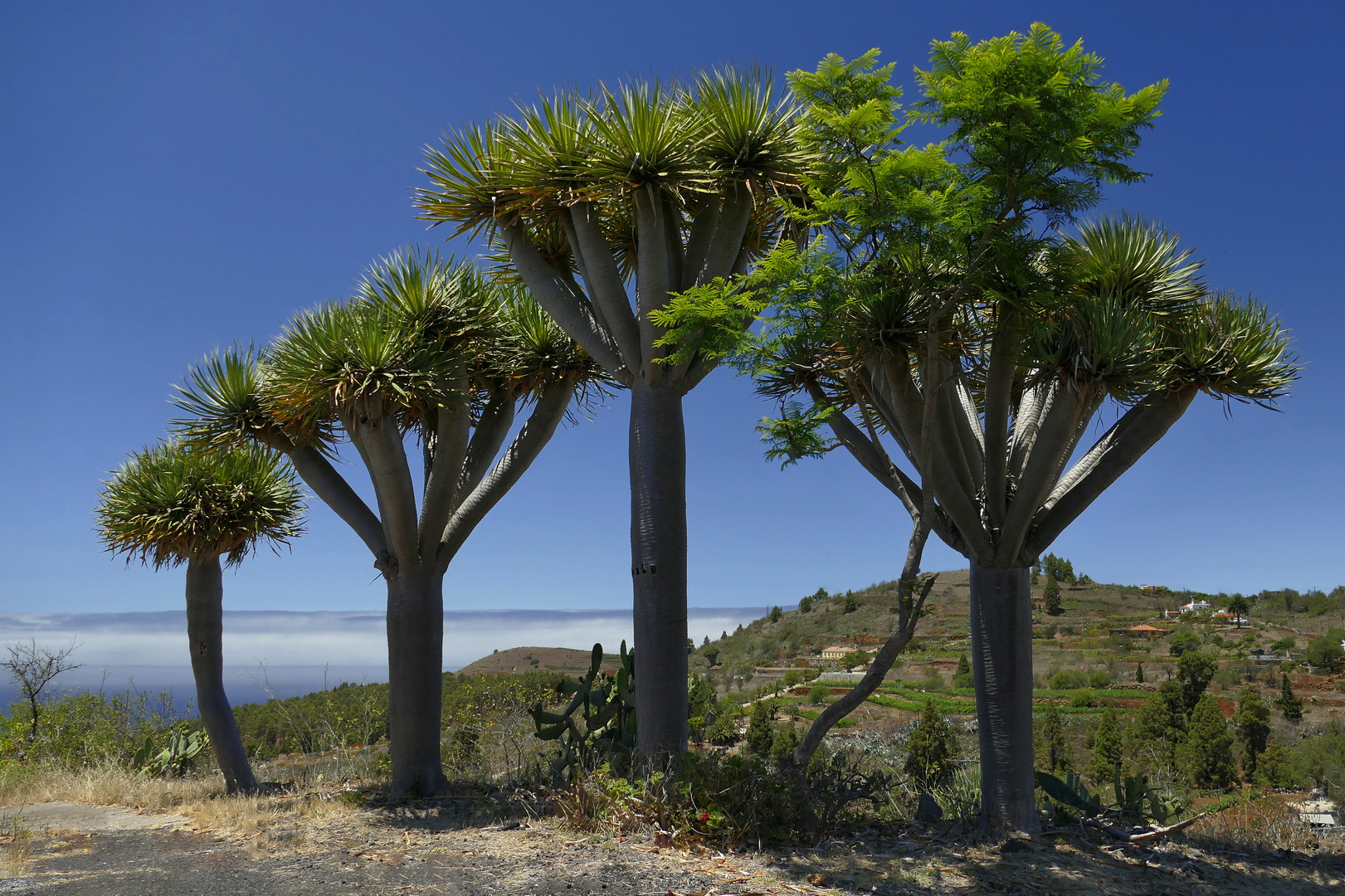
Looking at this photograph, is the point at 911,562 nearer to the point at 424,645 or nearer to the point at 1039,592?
the point at 424,645

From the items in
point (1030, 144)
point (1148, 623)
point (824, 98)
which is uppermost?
point (824, 98)

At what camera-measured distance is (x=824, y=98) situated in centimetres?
708

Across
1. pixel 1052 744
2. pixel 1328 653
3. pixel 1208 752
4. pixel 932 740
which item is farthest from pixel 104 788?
pixel 1328 653

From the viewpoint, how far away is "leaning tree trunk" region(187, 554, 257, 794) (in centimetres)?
1144

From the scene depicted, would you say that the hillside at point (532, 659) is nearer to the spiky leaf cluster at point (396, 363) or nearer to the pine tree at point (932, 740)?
the pine tree at point (932, 740)

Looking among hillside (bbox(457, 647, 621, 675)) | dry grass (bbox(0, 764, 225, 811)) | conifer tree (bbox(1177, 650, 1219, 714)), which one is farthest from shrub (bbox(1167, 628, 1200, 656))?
dry grass (bbox(0, 764, 225, 811))

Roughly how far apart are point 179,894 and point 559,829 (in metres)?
2.58

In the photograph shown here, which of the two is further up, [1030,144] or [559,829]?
[1030,144]

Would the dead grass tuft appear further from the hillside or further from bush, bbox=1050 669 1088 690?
bush, bbox=1050 669 1088 690

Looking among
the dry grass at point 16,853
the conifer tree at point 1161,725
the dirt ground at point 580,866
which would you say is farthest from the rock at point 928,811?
the conifer tree at point 1161,725

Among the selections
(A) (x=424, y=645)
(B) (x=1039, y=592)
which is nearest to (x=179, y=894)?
(A) (x=424, y=645)

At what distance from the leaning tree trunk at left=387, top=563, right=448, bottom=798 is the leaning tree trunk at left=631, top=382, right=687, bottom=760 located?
3.22 m

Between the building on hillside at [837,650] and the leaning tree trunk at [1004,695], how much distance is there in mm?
36170

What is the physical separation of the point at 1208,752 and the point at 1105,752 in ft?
17.3
